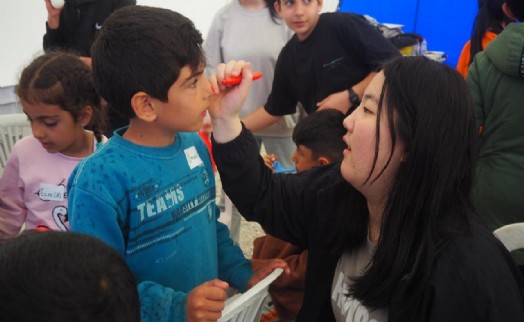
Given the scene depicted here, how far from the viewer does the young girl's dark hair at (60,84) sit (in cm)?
153

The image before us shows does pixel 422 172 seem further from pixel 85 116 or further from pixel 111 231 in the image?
pixel 85 116

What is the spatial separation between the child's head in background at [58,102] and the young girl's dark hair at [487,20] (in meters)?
1.58

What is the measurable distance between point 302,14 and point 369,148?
122cm

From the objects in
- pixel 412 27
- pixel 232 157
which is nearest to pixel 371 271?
pixel 232 157

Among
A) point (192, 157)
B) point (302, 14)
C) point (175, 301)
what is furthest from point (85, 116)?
point (302, 14)

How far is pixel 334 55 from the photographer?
208cm

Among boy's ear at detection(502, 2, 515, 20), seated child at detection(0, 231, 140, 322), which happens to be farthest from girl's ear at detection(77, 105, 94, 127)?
boy's ear at detection(502, 2, 515, 20)

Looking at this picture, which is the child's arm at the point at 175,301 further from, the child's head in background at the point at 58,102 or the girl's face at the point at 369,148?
the child's head in background at the point at 58,102

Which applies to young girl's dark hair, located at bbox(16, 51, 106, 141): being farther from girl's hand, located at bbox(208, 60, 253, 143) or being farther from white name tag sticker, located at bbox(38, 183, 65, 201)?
girl's hand, located at bbox(208, 60, 253, 143)

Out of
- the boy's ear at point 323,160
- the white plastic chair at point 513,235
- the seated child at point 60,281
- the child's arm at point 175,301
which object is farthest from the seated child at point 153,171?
the white plastic chair at point 513,235

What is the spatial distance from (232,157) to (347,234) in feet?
1.06

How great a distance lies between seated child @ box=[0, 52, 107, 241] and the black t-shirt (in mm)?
954

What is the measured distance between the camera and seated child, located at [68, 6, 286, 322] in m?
0.99

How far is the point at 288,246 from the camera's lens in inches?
60.0
